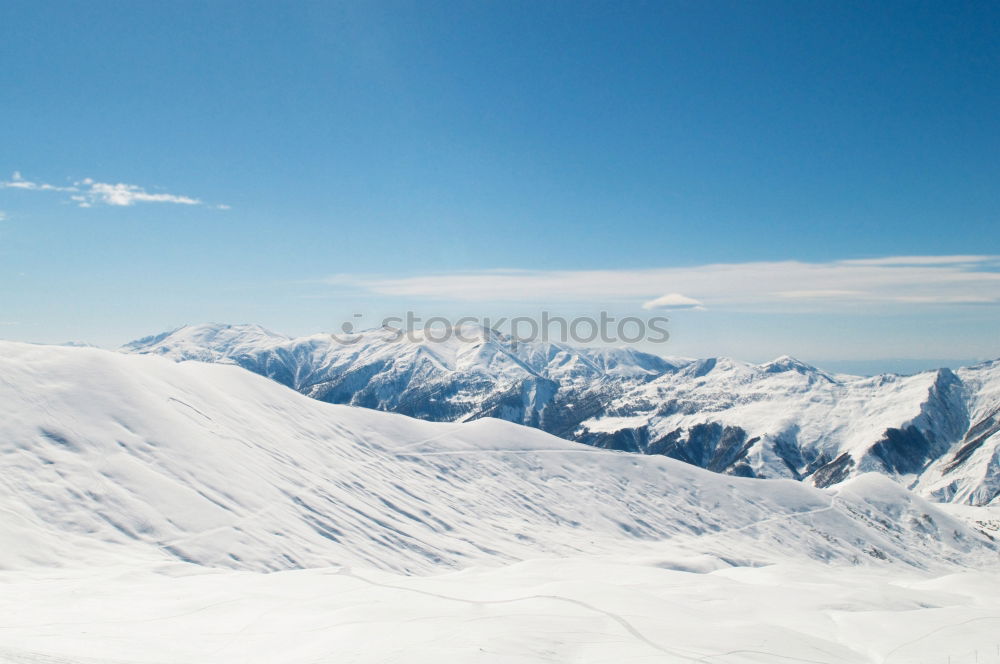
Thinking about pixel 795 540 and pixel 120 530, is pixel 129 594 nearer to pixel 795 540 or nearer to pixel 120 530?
pixel 120 530

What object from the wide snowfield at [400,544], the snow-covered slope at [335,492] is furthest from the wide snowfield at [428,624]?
the snow-covered slope at [335,492]

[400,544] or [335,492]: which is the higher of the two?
[335,492]

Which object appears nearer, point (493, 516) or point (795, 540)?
point (493, 516)

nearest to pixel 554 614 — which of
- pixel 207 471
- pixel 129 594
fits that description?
pixel 129 594

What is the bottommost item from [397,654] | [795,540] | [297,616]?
[795,540]

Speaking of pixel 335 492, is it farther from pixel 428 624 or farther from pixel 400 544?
pixel 428 624

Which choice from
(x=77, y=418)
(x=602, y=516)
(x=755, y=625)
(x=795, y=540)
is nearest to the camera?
(x=755, y=625)

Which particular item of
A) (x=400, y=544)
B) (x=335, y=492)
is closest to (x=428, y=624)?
(x=400, y=544)
